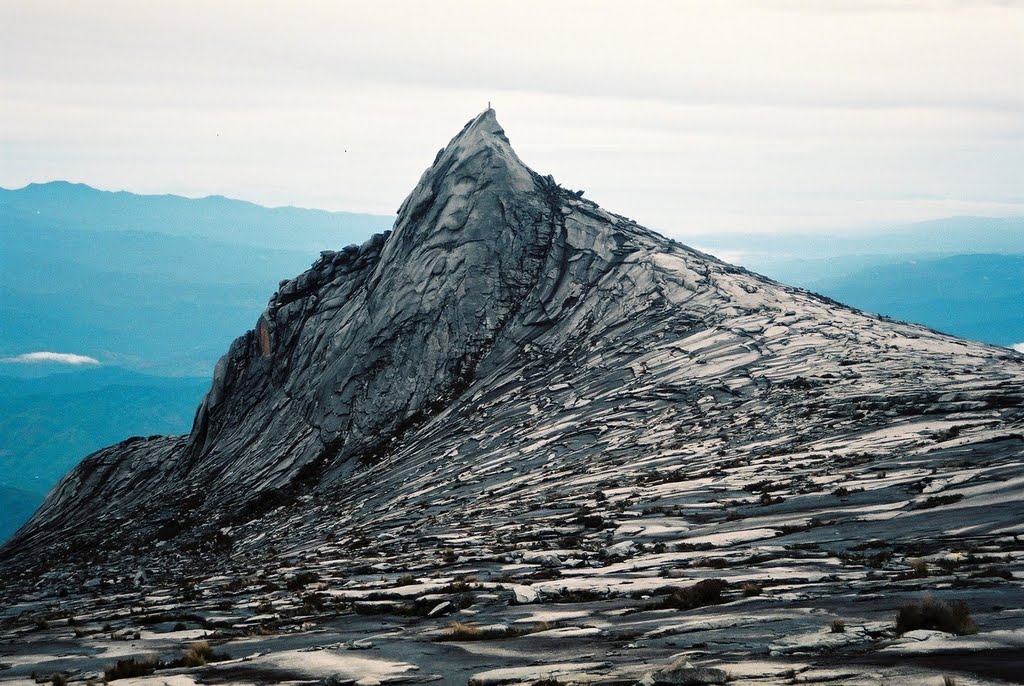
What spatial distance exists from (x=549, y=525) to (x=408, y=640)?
1440 centimetres

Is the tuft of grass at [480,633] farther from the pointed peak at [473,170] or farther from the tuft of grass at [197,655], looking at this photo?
the pointed peak at [473,170]

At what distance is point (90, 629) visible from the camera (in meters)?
25.4

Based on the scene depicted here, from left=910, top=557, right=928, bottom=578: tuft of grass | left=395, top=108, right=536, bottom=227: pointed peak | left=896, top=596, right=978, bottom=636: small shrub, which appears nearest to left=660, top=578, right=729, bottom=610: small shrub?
left=910, top=557, right=928, bottom=578: tuft of grass

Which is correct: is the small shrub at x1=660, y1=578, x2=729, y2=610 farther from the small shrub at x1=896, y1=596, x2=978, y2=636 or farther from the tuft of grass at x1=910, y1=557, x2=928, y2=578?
the small shrub at x1=896, y1=596, x2=978, y2=636

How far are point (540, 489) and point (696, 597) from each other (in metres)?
22.5

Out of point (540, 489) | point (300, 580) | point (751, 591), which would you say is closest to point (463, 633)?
point (751, 591)

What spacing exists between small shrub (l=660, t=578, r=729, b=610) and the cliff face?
53.9 feet

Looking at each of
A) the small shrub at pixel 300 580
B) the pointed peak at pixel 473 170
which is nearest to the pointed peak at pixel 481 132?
the pointed peak at pixel 473 170

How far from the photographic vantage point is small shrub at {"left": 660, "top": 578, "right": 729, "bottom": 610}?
2022 centimetres

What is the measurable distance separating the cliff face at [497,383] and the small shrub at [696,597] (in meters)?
16.4

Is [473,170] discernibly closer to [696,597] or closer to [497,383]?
[497,383]

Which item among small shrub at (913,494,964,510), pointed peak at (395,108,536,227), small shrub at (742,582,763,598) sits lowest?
small shrub at (742,582,763,598)

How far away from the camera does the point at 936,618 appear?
1542 centimetres

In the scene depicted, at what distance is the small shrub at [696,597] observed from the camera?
66.3ft
